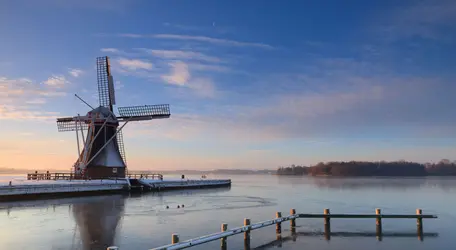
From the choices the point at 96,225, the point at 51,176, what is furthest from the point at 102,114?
the point at 96,225

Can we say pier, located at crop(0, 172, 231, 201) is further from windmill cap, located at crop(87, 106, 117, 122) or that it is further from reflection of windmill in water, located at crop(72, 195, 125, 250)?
reflection of windmill in water, located at crop(72, 195, 125, 250)

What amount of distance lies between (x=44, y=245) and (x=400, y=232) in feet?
55.8

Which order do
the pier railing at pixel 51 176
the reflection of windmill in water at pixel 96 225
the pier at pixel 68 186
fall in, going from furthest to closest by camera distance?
the pier railing at pixel 51 176
the pier at pixel 68 186
the reflection of windmill in water at pixel 96 225

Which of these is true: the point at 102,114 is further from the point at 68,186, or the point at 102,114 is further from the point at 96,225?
the point at 96,225

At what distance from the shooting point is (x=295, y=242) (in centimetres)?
1770

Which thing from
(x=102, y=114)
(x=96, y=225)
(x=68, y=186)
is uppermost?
(x=102, y=114)

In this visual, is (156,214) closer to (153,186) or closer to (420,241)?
(420,241)

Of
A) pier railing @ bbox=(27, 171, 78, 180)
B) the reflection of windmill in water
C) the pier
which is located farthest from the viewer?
pier railing @ bbox=(27, 171, 78, 180)

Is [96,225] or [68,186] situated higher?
[68,186]

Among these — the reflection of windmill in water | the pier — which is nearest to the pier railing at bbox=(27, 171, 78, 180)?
the pier

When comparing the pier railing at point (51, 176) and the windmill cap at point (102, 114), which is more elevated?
the windmill cap at point (102, 114)

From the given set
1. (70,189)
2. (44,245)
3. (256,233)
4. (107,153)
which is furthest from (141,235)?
(107,153)

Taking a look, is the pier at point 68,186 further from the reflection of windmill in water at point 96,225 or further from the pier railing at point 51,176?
the reflection of windmill in water at point 96,225

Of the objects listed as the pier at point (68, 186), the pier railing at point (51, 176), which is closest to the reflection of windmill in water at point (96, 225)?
the pier at point (68, 186)
